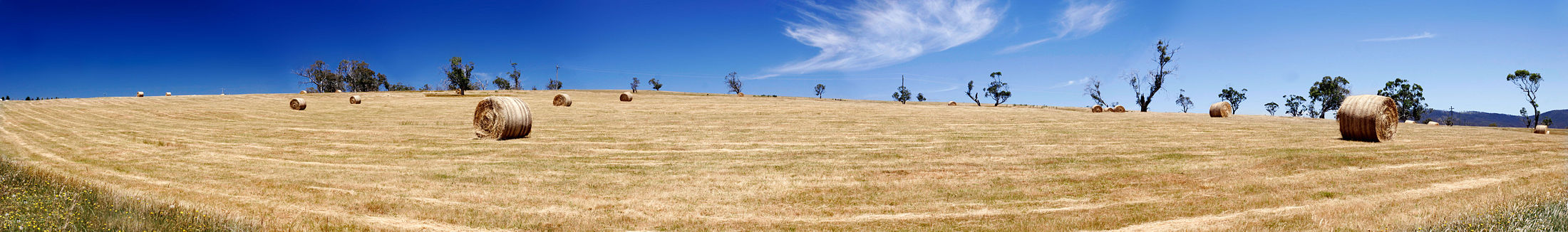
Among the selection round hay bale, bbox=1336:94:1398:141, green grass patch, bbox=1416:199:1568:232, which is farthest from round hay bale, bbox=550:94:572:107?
green grass patch, bbox=1416:199:1568:232

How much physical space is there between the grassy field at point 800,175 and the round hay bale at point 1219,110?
1359 cm

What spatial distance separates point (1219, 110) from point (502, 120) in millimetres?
35034

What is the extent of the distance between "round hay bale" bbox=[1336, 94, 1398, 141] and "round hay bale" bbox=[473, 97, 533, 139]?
23.3 meters

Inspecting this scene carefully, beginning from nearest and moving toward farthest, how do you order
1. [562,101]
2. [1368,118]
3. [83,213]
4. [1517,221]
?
1. [83,213]
2. [1517,221]
3. [1368,118]
4. [562,101]

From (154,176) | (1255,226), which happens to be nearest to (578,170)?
(154,176)

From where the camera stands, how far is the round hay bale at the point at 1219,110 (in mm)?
36344

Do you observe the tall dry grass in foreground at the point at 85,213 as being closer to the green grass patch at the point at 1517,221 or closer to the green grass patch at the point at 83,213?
the green grass patch at the point at 83,213

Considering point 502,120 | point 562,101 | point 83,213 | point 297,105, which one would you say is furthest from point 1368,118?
point 297,105

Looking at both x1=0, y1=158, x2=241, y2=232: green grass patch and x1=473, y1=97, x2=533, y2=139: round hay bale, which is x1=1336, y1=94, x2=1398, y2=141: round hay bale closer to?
x1=473, y1=97, x2=533, y2=139: round hay bale

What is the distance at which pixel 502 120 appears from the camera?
65.4ft

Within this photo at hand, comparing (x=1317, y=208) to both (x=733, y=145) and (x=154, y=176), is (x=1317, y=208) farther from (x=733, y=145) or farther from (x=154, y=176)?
(x=154, y=176)

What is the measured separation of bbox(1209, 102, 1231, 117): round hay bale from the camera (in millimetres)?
36344

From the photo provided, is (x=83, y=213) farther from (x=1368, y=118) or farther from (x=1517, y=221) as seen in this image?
(x=1368, y=118)

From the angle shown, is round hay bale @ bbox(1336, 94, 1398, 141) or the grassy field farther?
round hay bale @ bbox(1336, 94, 1398, 141)
